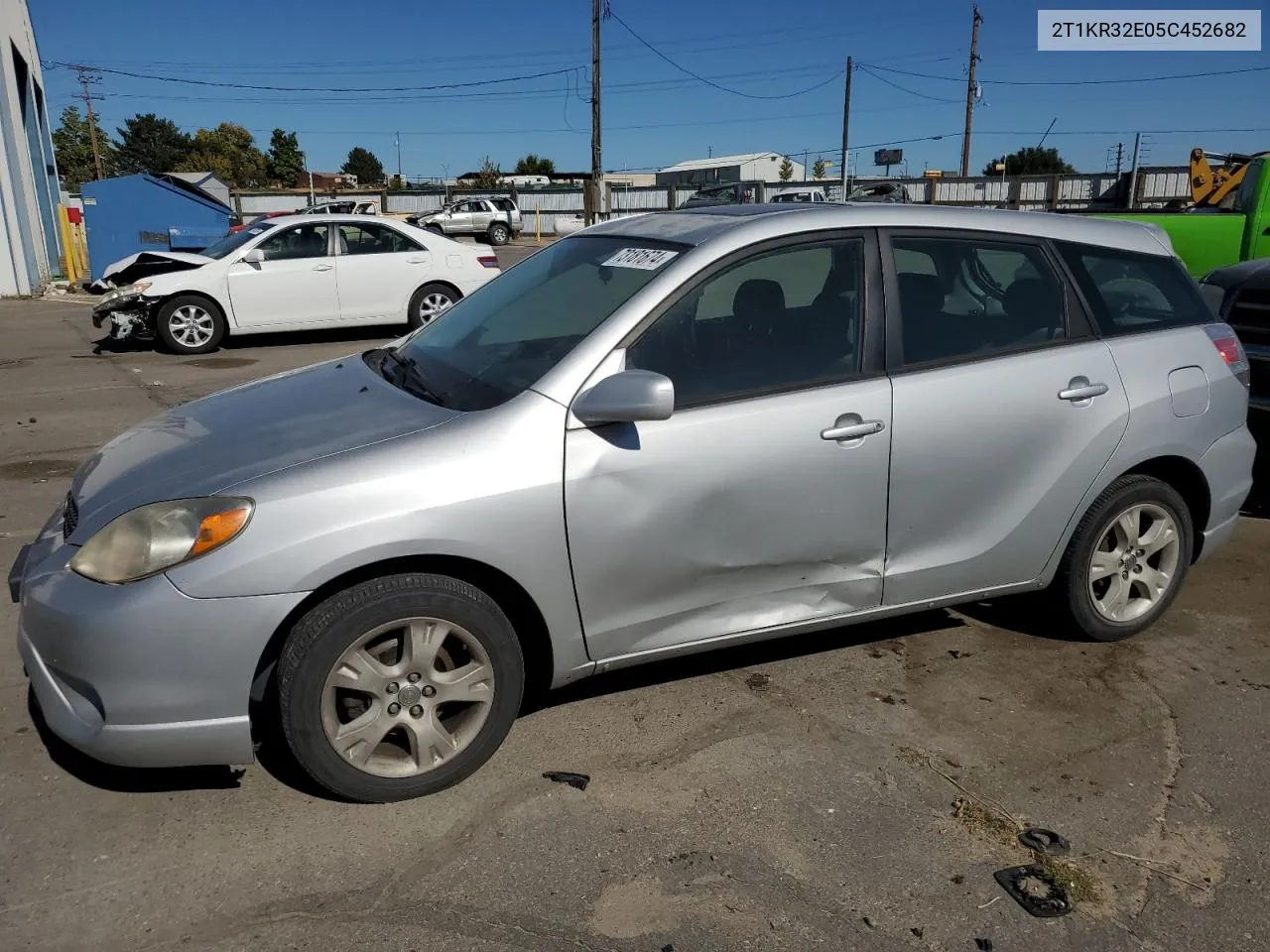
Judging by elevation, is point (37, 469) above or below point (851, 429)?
below

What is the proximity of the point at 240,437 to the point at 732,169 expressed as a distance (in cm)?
7729

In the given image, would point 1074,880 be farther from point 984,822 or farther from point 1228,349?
point 1228,349

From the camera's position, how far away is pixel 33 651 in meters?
2.87

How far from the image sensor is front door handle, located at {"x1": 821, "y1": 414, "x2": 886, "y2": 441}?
130 inches

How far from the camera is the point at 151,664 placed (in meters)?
2.63

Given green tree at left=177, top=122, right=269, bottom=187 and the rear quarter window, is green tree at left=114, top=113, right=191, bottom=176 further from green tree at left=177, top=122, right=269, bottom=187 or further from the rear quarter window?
the rear quarter window

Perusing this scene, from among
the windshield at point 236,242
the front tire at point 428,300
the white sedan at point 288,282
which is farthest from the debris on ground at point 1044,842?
the windshield at point 236,242

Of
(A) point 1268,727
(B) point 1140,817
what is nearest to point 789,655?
(B) point 1140,817

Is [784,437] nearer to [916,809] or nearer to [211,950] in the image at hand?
[916,809]

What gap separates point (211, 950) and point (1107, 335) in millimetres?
3621

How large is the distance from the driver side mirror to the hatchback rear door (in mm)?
941

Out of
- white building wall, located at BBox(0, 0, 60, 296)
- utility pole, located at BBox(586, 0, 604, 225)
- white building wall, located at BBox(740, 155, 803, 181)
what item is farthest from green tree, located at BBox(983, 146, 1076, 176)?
white building wall, located at BBox(0, 0, 60, 296)

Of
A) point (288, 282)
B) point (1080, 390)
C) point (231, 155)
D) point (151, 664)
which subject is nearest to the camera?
point (151, 664)

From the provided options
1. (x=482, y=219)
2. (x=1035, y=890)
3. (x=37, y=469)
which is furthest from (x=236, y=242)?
(x=482, y=219)
